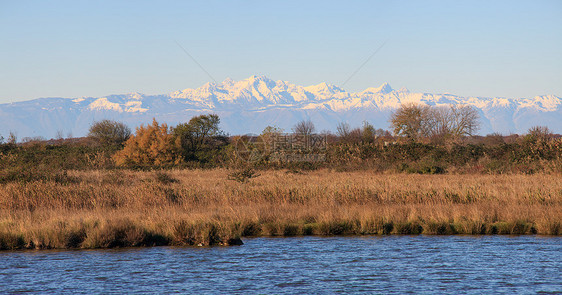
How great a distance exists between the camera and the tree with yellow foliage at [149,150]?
5444 cm

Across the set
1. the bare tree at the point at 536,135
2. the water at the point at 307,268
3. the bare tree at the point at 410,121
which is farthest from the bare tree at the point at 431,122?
the water at the point at 307,268

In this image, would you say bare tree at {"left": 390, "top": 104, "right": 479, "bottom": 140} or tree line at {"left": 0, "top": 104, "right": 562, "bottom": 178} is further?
bare tree at {"left": 390, "top": 104, "right": 479, "bottom": 140}

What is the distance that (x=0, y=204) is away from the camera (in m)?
22.7

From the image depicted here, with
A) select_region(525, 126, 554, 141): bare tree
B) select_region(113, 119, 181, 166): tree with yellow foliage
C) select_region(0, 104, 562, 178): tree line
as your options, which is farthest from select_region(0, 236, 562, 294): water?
select_region(113, 119, 181, 166): tree with yellow foliage

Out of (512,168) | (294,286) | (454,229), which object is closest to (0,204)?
(294,286)

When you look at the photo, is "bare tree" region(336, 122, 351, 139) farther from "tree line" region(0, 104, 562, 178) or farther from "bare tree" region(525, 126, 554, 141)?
"bare tree" region(525, 126, 554, 141)

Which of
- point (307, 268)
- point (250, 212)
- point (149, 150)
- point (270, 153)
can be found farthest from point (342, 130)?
point (307, 268)

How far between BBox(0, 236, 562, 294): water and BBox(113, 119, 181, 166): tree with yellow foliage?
3786cm

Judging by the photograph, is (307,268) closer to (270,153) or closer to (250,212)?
(250,212)

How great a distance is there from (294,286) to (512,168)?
32.3 meters

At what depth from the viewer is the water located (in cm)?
1290

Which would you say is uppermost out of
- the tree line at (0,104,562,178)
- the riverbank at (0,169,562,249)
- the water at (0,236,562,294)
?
the tree line at (0,104,562,178)

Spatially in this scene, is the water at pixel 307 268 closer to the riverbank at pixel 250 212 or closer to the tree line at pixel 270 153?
the riverbank at pixel 250 212

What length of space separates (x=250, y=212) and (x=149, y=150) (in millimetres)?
36073
